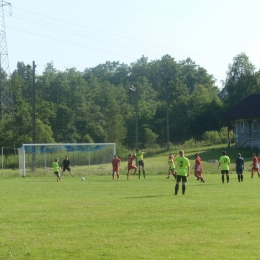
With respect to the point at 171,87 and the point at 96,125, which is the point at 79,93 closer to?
the point at 96,125

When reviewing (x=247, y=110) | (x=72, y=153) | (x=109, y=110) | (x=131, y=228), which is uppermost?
(x=109, y=110)

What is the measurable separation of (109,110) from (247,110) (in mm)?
33793

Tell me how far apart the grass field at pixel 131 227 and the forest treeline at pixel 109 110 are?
59.7m

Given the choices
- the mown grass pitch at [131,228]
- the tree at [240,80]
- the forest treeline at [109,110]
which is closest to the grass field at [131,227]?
the mown grass pitch at [131,228]

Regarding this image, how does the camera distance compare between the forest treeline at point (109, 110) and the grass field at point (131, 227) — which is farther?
the forest treeline at point (109, 110)

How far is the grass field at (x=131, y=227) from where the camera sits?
37.2 feet

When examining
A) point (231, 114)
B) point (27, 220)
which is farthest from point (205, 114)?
point (27, 220)

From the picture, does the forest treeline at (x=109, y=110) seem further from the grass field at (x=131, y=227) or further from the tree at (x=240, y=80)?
the grass field at (x=131, y=227)

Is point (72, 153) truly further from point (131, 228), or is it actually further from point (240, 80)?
point (240, 80)

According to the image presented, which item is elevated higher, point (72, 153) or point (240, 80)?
point (240, 80)

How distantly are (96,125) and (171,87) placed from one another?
70.6 ft

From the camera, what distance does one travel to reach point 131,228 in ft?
46.9

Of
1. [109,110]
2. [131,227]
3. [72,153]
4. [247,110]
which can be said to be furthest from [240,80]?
[131,227]

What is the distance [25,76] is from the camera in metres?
138
